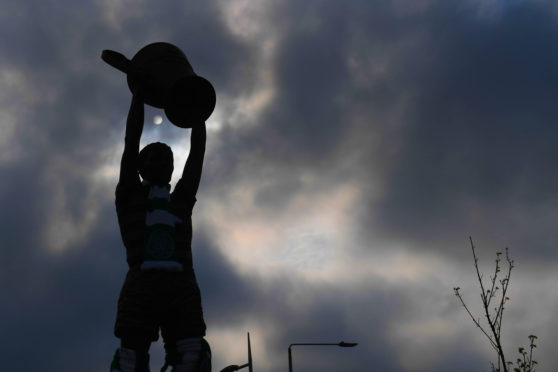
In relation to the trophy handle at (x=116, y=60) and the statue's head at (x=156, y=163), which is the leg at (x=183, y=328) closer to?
the statue's head at (x=156, y=163)

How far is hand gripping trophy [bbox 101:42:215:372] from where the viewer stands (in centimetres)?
562

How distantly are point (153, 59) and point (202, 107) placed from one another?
0.68 meters

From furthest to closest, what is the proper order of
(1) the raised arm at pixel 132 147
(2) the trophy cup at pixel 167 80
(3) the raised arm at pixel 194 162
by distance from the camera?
1. (3) the raised arm at pixel 194 162
2. (2) the trophy cup at pixel 167 80
3. (1) the raised arm at pixel 132 147

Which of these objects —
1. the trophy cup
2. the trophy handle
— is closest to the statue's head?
the trophy cup

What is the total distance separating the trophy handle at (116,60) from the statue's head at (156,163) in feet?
2.63

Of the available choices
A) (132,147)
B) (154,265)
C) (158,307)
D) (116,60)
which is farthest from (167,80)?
(158,307)

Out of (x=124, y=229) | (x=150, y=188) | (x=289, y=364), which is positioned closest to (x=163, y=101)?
(x=150, y=188)

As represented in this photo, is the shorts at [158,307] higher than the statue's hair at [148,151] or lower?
lower

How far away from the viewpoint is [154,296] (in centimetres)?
569

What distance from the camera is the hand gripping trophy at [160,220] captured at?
18.4 feet

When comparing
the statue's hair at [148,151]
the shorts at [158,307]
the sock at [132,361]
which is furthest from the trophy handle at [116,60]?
the sock at [132,361]

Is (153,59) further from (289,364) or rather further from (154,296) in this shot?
(289,364)

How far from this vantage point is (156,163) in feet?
20.5

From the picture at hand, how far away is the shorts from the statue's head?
3.14 feet
